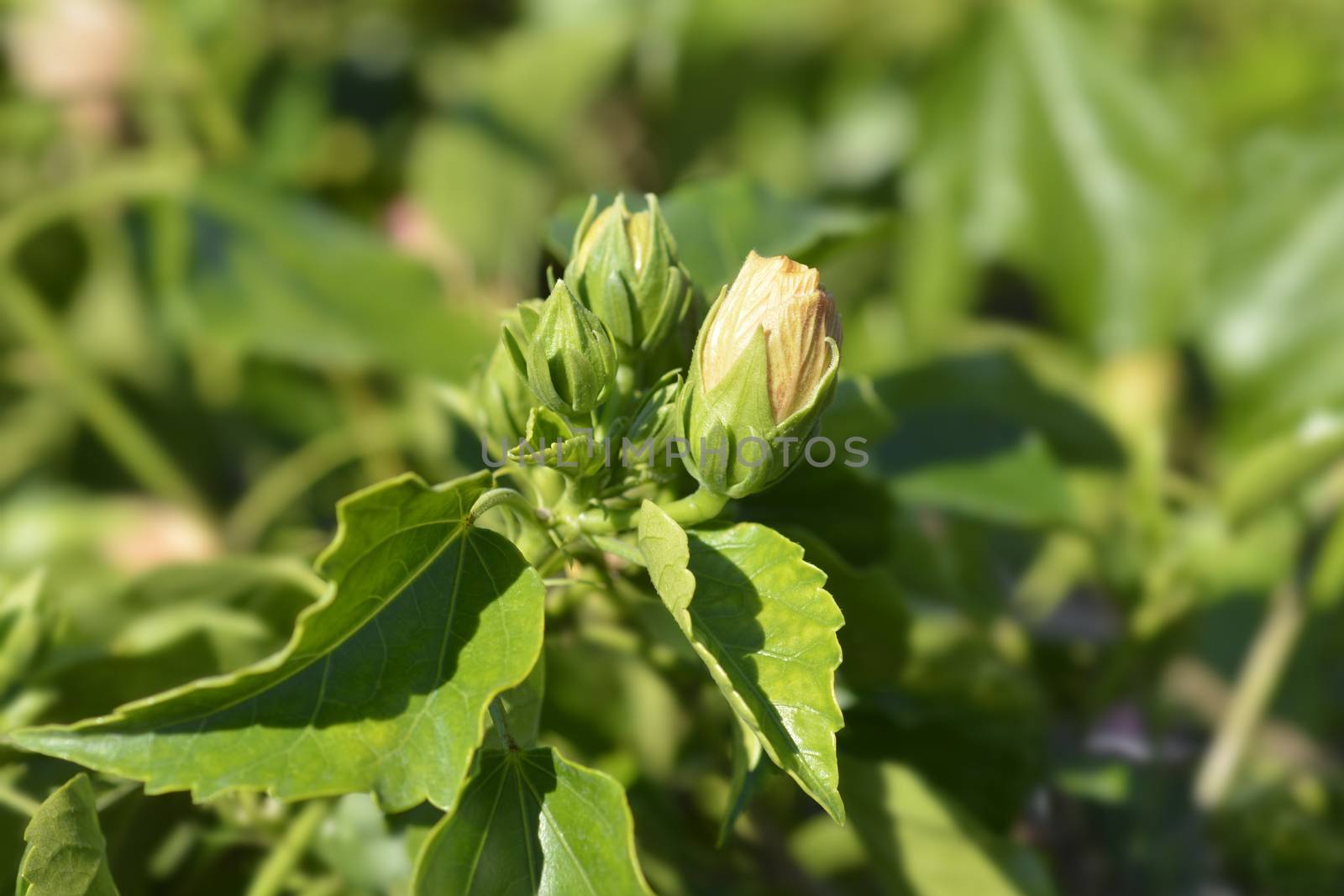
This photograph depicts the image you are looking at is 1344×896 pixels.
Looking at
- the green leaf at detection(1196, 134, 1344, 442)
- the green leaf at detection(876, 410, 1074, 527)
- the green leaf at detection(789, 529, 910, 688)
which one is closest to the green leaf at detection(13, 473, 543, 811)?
the green leaf at detection(789, 529, 910, 688)

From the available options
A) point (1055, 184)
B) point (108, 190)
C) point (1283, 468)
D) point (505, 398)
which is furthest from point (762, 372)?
point (1055, 184)

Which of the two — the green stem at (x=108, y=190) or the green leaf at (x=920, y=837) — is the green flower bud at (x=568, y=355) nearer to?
the green leaf at (x=920, y=837)

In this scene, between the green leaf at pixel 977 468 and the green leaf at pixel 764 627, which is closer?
the green leaf at pixel 764 627

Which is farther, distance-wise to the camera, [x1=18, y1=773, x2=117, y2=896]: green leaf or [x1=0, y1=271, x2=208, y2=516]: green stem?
[x1=0, y1=271, x2=208, y2=516]: green stem

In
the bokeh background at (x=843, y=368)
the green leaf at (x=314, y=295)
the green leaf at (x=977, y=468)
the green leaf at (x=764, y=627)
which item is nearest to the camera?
the green leaf at (x=764, y=627)

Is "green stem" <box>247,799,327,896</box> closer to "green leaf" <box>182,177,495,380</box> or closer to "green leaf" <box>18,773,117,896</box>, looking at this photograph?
"green leaf" <box>18,773,117,896</box>

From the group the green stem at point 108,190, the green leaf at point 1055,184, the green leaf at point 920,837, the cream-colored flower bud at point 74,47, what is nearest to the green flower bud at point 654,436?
the green leaf at point 920,837
